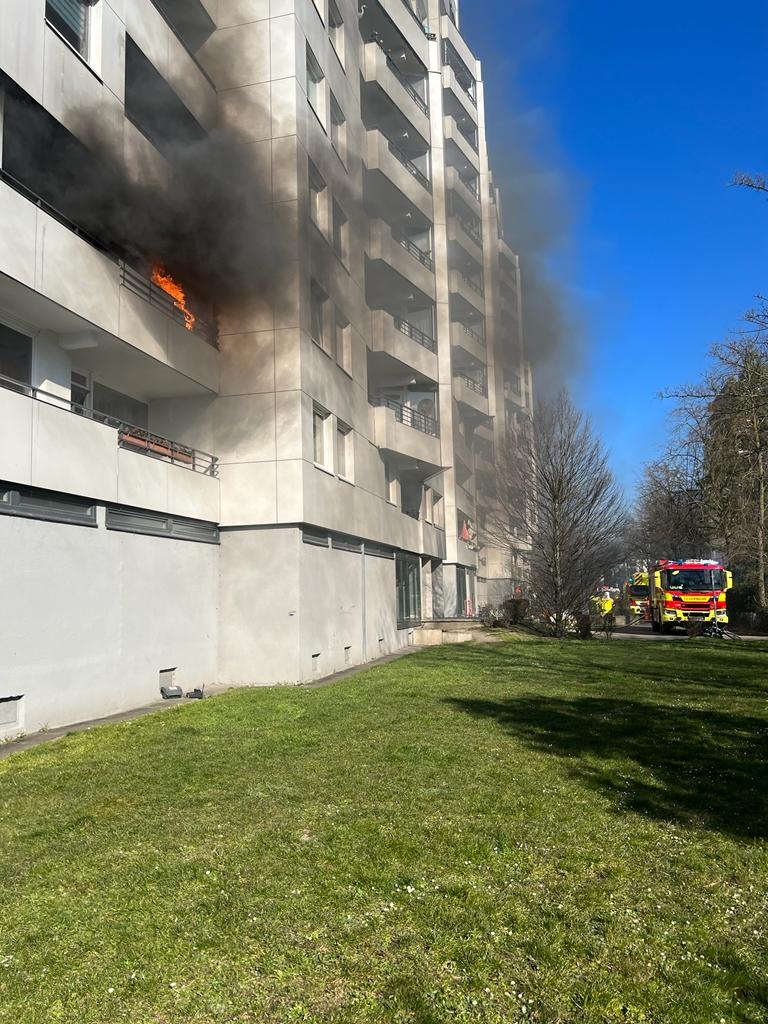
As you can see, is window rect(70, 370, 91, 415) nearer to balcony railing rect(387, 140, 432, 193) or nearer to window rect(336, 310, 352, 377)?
window rect(336, 310, 352, 377)

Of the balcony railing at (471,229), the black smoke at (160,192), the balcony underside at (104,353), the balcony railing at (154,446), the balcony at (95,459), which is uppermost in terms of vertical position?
the balcony railing at (471,229)

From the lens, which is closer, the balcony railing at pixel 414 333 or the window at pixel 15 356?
the window at pixel 15 356

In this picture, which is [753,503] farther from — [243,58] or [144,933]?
[144,933]

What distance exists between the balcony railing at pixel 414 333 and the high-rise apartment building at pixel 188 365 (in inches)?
43.3

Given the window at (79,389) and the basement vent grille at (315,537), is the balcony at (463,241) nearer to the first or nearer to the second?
the basement vent grille at (315,537)

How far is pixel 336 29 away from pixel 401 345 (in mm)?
7485

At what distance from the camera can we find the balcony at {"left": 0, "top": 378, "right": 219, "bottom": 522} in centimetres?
805

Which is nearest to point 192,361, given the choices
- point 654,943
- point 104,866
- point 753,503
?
point 104,866

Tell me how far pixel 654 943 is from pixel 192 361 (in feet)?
35.6

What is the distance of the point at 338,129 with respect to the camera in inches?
656

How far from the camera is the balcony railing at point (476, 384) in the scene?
31.7 metres

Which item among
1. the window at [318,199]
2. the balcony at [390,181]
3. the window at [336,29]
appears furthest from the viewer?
the balcony at [390,181]

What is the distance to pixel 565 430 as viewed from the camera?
22031 millimetres

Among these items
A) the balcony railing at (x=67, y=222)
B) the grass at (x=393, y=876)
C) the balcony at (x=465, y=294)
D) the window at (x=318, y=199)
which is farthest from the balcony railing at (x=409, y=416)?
the grass at (x=393, y=876)
